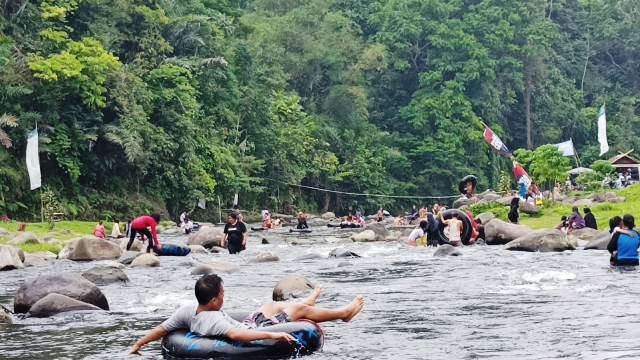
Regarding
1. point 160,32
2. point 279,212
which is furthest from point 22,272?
point 279,212

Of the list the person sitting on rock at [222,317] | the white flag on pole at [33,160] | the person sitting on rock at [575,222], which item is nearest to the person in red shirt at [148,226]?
the person sitting on rock at [575,222]

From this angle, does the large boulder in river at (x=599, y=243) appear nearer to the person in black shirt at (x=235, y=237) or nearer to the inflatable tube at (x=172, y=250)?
the person in black shirt at (x=235, y=237)

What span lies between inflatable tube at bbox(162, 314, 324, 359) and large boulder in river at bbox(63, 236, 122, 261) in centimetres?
1515

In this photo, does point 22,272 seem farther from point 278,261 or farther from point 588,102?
point 588,102

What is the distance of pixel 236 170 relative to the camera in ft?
179

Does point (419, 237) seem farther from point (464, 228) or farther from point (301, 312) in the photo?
point (301, 312)

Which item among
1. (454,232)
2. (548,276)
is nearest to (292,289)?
(548,276)

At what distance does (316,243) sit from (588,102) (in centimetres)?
5709

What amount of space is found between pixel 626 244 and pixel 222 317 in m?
10.2

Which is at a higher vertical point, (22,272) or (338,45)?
(338,45)

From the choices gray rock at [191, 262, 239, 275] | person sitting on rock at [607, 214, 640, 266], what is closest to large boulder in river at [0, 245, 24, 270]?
gray rock at [191, 262, 239, 275]

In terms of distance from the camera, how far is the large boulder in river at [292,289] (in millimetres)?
15500

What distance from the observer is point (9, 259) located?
73.0ft

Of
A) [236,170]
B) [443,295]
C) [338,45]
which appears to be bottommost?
[443,295]
